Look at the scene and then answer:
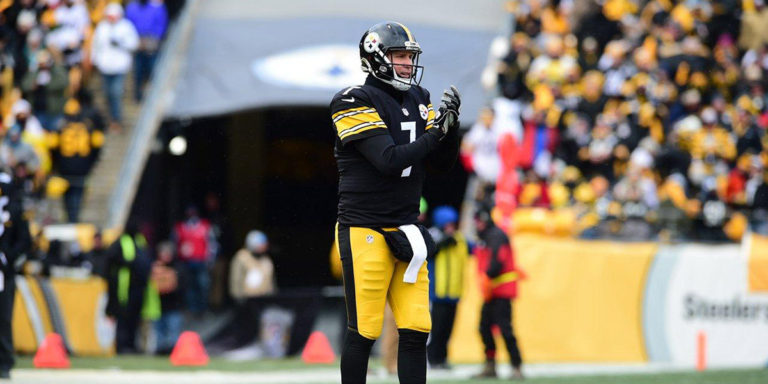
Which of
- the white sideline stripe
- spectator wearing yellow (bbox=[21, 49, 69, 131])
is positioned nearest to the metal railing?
spectator wearing yellow (bbox=[21, 49, 69, 131])

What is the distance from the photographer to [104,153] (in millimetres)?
20375

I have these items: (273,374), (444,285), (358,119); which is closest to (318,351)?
(273,374)

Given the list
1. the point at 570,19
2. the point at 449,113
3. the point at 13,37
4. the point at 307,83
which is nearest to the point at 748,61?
the point at 570,19

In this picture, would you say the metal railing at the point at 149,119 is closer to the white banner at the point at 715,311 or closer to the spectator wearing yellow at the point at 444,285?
the spectator wearing yellow at the point at 444,285

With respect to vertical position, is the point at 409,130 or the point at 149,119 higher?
the point at 409,130

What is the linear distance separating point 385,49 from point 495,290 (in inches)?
252

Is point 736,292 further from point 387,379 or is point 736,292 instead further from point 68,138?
point 68,138

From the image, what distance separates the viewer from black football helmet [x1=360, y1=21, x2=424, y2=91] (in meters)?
7.18

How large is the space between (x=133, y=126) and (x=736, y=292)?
9917mm

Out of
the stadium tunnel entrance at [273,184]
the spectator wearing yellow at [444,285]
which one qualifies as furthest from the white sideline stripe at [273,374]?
the stadium tunnel entrance at [273,184]

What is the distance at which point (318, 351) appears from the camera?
50.6 feet

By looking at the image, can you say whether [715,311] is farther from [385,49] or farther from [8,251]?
[385,49]

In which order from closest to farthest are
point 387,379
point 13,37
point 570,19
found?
point 387,379 < point 13,37 < point 570,19

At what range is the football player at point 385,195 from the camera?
6996 millimetres
